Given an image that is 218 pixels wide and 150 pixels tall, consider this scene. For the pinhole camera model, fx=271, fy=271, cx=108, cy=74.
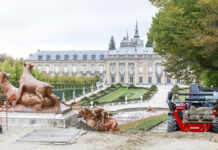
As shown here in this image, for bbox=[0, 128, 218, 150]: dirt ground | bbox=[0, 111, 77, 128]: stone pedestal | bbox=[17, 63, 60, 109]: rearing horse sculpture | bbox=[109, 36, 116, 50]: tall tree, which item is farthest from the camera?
bbox=[109, 36, 116, 50]: tall tree

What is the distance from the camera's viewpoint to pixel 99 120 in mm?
9297

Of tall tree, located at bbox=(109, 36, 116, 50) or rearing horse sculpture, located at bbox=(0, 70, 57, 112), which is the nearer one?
rearing horse sculpture, located at bbox=(0, 70, 57, 112)

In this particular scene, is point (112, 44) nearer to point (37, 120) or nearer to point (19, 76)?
point (19, 76)

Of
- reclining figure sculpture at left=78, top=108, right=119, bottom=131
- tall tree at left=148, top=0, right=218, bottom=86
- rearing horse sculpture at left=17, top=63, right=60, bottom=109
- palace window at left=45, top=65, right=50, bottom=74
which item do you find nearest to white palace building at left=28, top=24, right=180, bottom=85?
palace window at left=45, top=65, right=50, bottom=74

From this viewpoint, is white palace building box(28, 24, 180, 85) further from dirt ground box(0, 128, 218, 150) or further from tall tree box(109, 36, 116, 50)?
dirt ground box(0, 128, 218, 150)

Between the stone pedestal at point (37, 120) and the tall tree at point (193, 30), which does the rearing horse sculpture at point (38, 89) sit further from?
the tall tree at point (193, 30)

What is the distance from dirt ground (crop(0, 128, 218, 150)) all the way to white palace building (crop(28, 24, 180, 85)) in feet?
188

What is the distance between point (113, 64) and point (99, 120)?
57933 millimetres

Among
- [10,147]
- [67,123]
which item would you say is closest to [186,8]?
[67,123]

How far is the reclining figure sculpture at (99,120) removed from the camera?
9.21 m

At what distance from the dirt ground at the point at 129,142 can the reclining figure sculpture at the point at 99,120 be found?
6.45 feet

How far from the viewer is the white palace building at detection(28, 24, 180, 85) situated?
65.2 metres

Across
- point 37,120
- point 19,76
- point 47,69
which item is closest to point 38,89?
point 37,120

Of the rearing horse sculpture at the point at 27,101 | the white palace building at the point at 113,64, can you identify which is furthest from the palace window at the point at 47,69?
the rearing horse sculpture at the point at 27,101
